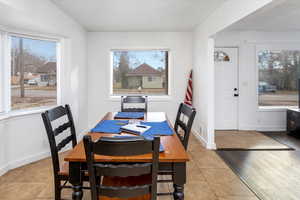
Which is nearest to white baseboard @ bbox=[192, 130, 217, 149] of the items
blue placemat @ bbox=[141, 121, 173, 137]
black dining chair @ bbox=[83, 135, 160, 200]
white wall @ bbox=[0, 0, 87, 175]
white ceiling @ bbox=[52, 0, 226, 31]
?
blue placemat @ bbox=[141, 121, 173, 137]

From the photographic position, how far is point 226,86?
5.52 metres

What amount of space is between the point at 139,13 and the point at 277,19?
2572mm

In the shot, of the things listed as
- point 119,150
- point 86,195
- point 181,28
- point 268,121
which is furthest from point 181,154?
point 268,121

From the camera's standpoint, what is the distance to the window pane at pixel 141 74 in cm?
552

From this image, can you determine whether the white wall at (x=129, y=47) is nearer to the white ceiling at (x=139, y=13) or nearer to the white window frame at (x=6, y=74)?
the white ceiling at (x=139, y=13)

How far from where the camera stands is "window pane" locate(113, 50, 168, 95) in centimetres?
552

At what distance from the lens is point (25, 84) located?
3633mm

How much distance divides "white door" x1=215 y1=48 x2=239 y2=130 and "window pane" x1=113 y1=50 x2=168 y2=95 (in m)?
1.24

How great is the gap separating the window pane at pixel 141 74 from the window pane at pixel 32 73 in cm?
176

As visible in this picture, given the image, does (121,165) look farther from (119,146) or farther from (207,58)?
(207,58)

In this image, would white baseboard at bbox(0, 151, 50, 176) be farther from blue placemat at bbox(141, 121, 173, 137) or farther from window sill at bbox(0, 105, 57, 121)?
blue placemat at bbox(141, 121, 173, 137)

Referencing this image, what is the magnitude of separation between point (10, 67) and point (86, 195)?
2141mm

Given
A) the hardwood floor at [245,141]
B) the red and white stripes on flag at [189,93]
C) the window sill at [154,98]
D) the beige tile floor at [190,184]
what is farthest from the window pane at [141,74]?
the beige tile floor at [190,184]

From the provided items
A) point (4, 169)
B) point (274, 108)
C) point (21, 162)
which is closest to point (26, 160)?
point (21, 162)
